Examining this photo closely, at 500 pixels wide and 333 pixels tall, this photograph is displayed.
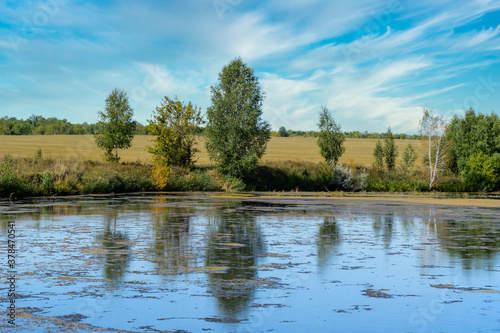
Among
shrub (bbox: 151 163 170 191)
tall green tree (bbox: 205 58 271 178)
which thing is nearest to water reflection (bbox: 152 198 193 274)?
shrub (bbox: 151 163 170 191)

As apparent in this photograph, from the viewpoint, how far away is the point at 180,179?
136 feet

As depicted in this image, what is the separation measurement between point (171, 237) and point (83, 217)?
5.97 metres

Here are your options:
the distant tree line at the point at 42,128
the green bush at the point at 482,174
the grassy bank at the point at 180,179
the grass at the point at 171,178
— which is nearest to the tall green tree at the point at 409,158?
the grass at the point at 171,178

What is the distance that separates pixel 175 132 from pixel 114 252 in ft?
123

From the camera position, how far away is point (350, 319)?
5918mm

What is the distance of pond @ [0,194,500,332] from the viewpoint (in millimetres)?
5824

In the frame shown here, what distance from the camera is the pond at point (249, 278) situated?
5.82m

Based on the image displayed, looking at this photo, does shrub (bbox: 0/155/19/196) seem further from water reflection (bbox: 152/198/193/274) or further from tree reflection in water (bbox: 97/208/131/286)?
tree reflection in water (bbox: 97/208/131/286)

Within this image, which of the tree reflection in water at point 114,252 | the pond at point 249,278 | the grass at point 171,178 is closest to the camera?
the pond at point 249,278

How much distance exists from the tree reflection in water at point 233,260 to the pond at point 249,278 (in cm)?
3

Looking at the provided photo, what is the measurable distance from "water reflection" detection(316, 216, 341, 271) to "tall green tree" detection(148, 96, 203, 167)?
Result: 30414 mm

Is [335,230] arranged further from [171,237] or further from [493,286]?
[493,286]

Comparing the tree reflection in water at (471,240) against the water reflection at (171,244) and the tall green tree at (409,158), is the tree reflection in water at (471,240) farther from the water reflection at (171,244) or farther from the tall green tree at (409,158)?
the tall green tree at (409,158)

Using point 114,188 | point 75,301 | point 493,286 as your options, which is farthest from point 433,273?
point 114,188
